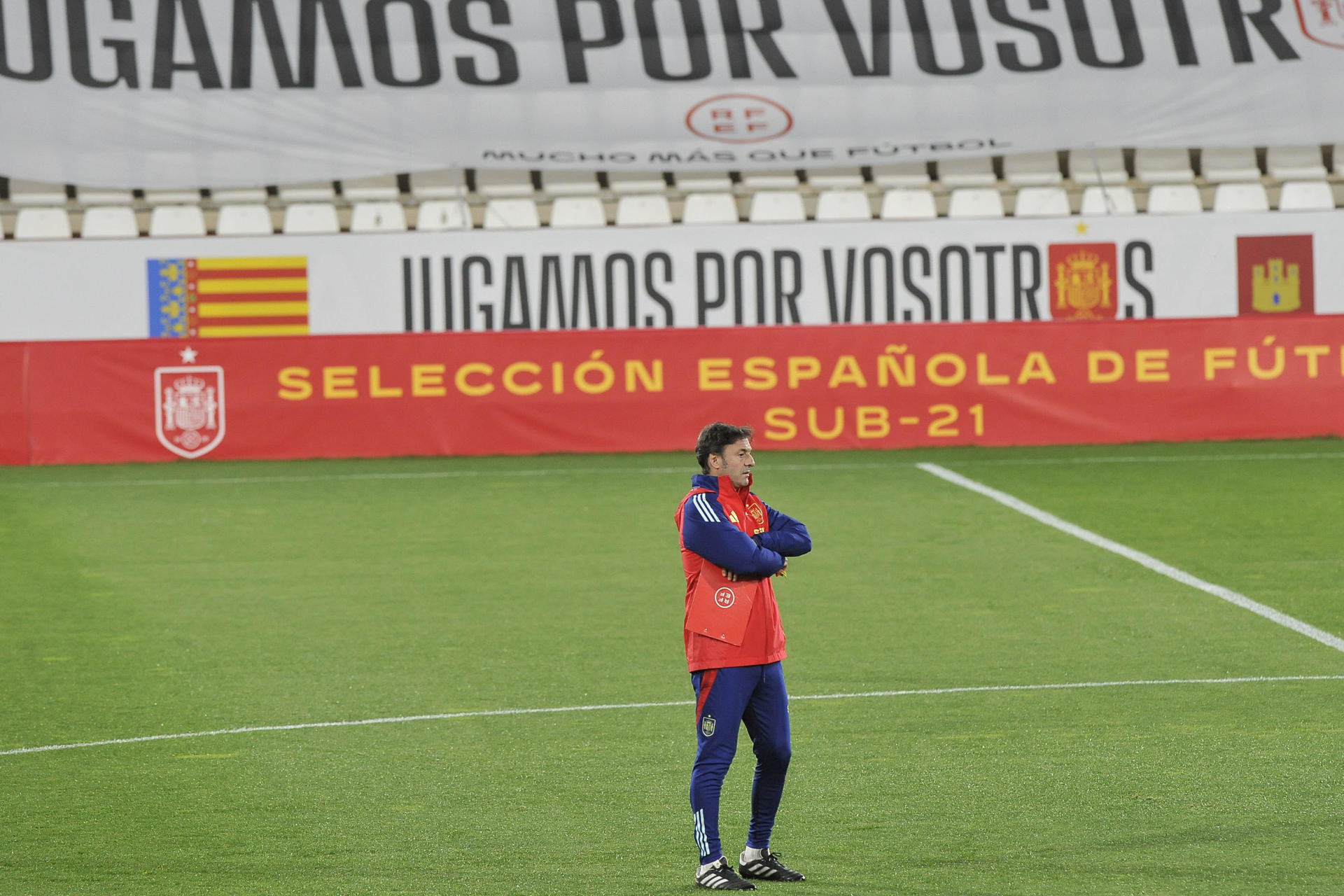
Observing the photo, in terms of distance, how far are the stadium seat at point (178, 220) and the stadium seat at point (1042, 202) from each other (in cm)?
1105

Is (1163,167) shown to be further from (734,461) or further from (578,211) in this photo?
(734,461)

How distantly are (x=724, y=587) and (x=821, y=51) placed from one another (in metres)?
18.2

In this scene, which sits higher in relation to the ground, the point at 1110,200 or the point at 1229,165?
the point at 1229,165

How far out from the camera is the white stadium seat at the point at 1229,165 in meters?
24.7

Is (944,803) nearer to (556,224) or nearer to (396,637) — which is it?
(396,637)

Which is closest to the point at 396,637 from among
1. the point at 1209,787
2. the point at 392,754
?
the point at 392,754

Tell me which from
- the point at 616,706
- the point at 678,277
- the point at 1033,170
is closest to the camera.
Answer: the point at 616,706

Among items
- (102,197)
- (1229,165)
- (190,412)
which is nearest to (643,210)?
(190,412)

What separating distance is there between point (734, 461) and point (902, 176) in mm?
19328

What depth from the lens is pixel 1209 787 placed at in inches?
288

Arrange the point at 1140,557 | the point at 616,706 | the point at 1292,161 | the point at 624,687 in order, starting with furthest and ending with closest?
1. the point at 1292,161
2. the point at 1140,557
3. the point at 624,687
4. the point at 616,706

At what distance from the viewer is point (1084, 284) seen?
22.1 metres

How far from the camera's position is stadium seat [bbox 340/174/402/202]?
24.6m

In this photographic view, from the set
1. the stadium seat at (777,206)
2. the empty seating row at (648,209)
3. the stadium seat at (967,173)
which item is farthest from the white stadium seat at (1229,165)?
the stadium seat at (777,206)
